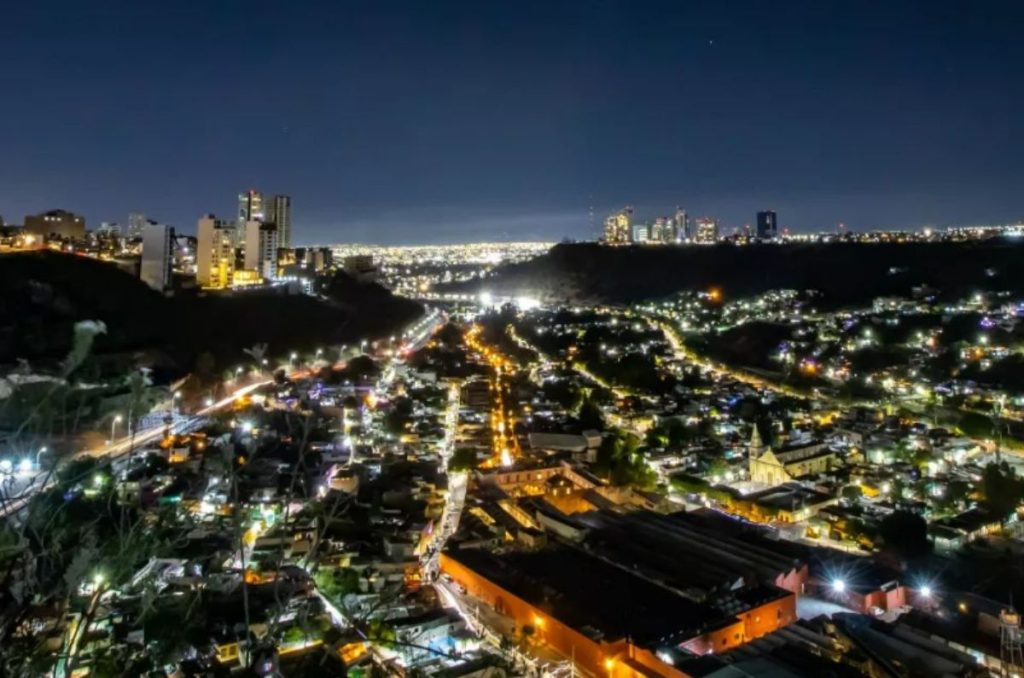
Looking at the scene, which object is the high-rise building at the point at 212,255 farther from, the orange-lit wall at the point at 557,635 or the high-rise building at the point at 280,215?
the orange-lit wall at the point at 557,635

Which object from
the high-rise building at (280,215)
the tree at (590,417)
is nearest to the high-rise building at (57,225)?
the high-rise building at (280,215)

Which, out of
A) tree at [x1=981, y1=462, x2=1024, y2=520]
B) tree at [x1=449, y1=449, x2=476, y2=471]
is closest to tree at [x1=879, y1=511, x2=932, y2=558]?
tree at [x1=981, y1=462, x2=1024, y2=520]

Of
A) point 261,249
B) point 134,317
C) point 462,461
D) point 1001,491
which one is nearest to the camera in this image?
point 1001,491

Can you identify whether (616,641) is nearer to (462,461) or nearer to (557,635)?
(557,635)

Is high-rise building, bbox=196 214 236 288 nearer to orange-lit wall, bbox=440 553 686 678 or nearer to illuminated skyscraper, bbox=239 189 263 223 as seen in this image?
illuminated skyscraper, bbox=239 189 263 223

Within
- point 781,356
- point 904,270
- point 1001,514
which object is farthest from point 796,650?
point 904,270

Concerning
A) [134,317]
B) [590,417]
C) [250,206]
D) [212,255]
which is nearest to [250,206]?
[250,206]
